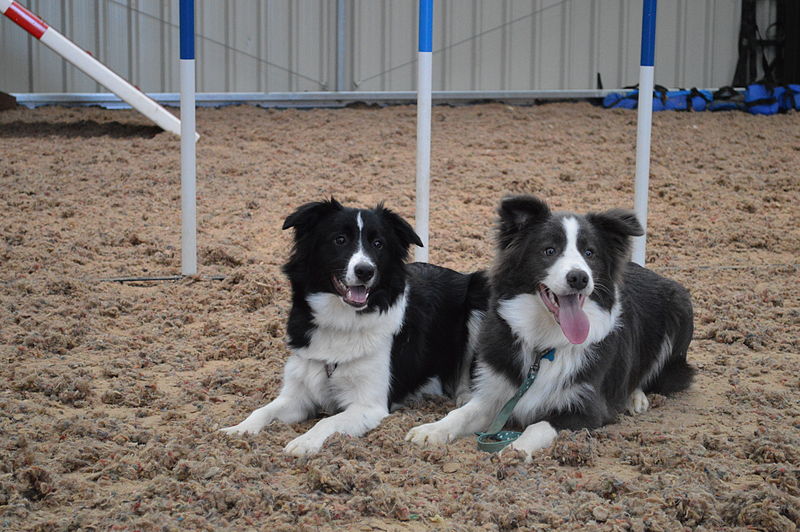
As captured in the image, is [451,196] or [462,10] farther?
[462,10]

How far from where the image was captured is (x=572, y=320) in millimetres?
3703

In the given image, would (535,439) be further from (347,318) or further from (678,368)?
(678,368)

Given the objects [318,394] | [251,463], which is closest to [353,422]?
[318,394]

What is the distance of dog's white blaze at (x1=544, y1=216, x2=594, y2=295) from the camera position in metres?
3.60

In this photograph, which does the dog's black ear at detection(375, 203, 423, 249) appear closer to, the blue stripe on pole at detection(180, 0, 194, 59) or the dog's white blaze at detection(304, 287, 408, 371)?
the dog's white blaze at detection(304, 287, 408, 371)

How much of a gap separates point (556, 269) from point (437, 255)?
3158 mm

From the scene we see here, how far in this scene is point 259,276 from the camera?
6.02 meters

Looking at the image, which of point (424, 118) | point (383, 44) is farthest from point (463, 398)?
point (383, 44)

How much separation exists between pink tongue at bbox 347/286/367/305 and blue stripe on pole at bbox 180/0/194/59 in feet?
8.25

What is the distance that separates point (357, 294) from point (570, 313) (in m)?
0.89

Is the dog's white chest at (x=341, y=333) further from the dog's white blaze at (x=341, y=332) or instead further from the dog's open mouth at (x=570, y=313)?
the dog's open mouth at (x=570, y=313)

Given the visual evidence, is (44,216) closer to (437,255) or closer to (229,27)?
(437,255)

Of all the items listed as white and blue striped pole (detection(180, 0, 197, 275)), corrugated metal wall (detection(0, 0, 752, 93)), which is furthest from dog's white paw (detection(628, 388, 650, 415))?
corrugated metal wall (detection(0, 0, 752, 93))

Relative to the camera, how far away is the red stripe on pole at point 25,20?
28.1 ft
